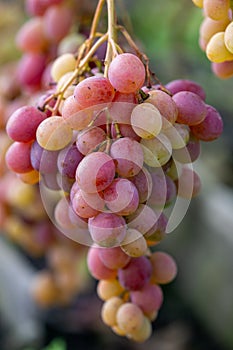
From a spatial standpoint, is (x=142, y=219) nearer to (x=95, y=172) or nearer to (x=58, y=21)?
(x=95, y=172)

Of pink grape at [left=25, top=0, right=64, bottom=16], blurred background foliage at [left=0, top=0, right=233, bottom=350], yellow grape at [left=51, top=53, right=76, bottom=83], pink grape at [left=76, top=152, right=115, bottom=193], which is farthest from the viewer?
blurred background foliage at [left=0, top=0, right=233, bottom=350]

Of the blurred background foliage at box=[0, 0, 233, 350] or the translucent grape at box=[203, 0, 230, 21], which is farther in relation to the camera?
the blurred background foliage at box=[0, 0, 233, 350]

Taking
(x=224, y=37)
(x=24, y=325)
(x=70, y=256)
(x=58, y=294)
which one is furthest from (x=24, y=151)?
(x=24, y=325)

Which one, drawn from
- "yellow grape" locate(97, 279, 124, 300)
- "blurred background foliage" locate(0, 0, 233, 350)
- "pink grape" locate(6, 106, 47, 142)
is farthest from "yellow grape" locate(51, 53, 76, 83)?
"blurred background foliage" locate(0, 0, 233, 350)

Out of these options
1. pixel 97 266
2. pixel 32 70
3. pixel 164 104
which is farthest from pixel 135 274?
pixel 32 70

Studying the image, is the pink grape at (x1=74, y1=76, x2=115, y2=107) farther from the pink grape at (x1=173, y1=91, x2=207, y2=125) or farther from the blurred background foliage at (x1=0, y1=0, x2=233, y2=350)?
the blurred background foliage at (x1=0, y1=0, x2=233, y2=350)

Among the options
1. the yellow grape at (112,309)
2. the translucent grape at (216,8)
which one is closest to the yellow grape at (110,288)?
the yellow grape at (112,309)

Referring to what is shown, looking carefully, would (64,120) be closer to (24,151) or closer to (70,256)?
(24,151)
